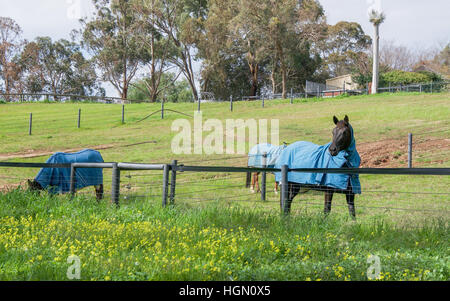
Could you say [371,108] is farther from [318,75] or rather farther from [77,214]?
[318,75]

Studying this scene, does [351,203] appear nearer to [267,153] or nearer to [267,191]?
[267,191]

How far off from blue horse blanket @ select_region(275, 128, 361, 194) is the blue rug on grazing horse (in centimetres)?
206

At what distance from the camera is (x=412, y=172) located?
5395mm

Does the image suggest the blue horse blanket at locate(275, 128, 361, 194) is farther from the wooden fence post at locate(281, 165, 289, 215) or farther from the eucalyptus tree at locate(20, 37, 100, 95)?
the eucalyptus tree at locate(20, 37, 100, 95)

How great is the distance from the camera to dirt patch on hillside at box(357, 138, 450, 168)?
41.5 ft

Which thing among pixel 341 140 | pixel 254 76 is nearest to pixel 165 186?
pixel 341 140

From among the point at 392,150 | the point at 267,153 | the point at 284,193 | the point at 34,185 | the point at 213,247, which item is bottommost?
the point at 213,247

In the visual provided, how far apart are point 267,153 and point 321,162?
11.1 feet

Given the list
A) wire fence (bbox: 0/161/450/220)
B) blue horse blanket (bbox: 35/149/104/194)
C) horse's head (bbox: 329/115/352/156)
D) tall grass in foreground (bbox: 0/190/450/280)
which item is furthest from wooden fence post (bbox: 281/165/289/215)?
blue horse blanket (bbox: 35/149/104/194)

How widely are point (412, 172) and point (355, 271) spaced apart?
6.71 ft

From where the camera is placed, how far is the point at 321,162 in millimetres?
7848

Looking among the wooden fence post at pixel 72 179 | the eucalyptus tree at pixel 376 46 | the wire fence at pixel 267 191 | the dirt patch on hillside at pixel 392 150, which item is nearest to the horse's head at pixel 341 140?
the wire fence at pixel 267 191
